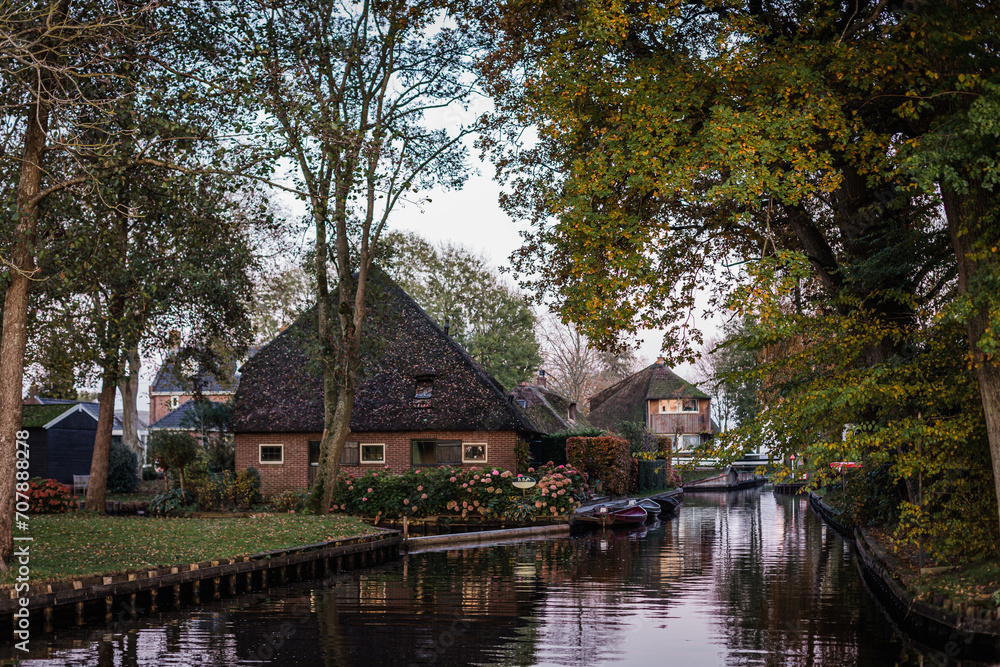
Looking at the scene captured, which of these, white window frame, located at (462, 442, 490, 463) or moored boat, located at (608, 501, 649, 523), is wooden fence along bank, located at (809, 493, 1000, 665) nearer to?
moored boat, located at (608, 501, 649, 523)

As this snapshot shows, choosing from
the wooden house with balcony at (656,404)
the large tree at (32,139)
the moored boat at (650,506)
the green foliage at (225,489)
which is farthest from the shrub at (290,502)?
the wooden house with balcony at (656,404)

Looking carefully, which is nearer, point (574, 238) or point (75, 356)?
point (574, 238)

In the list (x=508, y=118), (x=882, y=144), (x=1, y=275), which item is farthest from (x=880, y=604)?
(x=1, y=275)

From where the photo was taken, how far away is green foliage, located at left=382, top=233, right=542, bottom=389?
58.7 meters

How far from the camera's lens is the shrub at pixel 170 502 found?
105 ft

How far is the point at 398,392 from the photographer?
127ft

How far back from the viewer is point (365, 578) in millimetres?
20391

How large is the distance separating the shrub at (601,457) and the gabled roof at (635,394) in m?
28.2

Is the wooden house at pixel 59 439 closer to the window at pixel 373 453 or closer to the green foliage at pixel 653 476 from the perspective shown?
the window at pixel 373 453

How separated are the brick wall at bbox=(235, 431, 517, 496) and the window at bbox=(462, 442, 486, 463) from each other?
17 centimetres

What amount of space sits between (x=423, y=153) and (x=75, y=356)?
1165 cm

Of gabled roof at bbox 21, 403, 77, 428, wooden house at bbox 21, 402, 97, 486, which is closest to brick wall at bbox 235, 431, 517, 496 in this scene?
wooden house at bbox 21, 402, 97, 486

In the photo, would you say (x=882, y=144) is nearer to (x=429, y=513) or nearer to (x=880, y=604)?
(x=880, y=604)

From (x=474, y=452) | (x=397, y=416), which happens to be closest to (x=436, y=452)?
(x=474, y=452)
